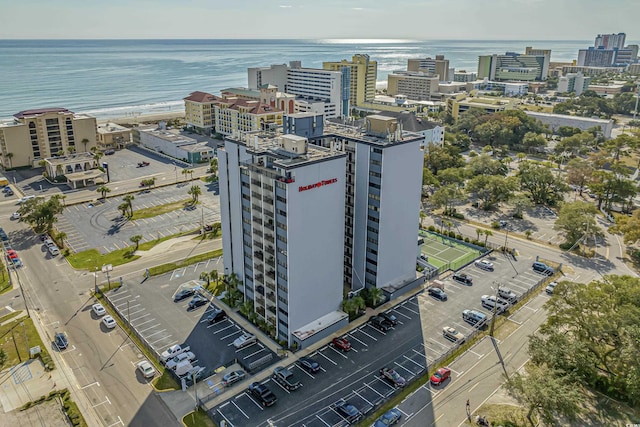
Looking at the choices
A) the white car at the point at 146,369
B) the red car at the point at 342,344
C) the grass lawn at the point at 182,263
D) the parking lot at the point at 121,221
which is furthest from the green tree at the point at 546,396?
the parking lot at the point at 121,221

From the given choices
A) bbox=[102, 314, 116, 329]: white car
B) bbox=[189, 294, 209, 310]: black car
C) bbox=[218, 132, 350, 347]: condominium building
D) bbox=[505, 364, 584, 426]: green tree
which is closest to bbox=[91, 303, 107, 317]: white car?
Answer: bbox=[102, 314, 116, 329]: white car

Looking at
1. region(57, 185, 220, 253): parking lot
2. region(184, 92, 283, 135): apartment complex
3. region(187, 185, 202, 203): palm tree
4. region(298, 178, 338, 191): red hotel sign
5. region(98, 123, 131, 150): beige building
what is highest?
region(298, 178, 338, 191): red hotel sign

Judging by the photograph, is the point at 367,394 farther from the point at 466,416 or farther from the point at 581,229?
the point at 581,229

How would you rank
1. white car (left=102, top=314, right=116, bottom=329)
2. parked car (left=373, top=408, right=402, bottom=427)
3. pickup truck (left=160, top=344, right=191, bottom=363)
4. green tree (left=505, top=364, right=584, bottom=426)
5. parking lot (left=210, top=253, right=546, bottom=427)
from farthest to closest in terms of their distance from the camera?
1. white car (left=102, top=314, right=116, bottom=329)
2. pickup truck (left=160, top=344, right=191, bottom=363)
3. parking lot (left=210, top=253, right=546, bottom=427)
4. parked car (left=373, top=408, right=402, bottom=427)
5. green tree (left=505, top=364, right=584, bottom=426)

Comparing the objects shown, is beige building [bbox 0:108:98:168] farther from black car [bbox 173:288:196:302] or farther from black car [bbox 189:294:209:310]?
black car [bbox 189:294:209:310]

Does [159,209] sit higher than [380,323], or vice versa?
[159,209]

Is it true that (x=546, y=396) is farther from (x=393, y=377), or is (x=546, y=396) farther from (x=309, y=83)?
(x=309, y=83)

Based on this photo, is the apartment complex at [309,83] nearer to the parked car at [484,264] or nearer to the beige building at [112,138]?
the beige building at [112,138]

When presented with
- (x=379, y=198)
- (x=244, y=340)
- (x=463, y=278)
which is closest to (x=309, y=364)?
(x=244, y=340)
